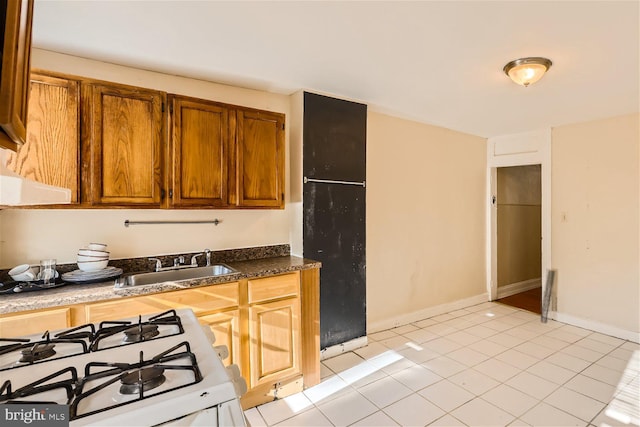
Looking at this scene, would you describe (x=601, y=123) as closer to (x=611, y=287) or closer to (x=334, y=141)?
(x=611, y=287)

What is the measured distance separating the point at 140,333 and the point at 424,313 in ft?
11.0

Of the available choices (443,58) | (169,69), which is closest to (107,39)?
(169,69)

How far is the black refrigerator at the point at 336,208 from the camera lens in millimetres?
2773

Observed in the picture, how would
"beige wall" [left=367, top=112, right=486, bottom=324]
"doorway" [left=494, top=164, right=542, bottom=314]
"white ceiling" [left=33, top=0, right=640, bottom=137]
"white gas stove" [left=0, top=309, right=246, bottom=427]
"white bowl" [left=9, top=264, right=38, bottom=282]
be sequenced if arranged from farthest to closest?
"doorway" [left=494, top=164, right=542, bottom=314], "beige wall" [left=367, top=112, right=486, bottom=324], "white bowl" [left=9, top=264, right=38, bottom=282], "white ceiling" [left=33, top=0, right=640, bottom=137], "white gas stove" [left=0, top=309, right=246, bottom=427]

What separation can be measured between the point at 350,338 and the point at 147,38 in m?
2.84

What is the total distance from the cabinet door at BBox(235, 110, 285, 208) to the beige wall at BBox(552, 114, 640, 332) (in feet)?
11.5

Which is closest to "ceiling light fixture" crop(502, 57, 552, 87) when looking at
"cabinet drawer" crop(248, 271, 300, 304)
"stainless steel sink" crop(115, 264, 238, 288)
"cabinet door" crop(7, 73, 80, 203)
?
"cabinet drawer" crop(248, 271, 300, 304)

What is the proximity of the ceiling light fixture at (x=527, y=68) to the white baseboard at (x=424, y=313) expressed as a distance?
8.42 ft

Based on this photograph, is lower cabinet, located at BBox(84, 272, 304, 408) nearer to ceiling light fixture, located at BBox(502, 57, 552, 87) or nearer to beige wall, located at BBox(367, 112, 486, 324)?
beige wall, located at BBox(367, 112, 486, 324)

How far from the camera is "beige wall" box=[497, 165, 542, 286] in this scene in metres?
4.81

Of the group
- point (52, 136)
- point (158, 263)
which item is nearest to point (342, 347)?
point (158, 263)

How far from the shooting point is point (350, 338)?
119 inches

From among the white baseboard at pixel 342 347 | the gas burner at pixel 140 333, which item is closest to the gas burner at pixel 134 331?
the gas burner at pixel 140 333

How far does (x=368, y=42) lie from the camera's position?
1989 mm
